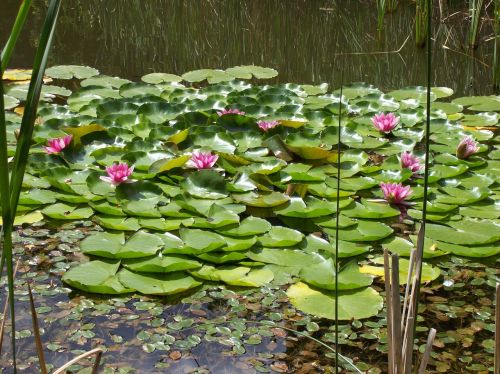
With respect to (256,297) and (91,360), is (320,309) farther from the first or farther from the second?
(91,360)

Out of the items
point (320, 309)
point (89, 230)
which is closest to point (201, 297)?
point (320, 309)

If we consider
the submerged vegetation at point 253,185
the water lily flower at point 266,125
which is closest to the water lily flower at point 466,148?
the submerged vegetation at point 253,185

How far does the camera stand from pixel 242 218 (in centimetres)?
242

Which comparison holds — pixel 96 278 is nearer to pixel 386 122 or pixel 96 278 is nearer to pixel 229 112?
pixel 229 112

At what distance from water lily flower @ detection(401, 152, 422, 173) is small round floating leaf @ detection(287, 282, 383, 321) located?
84 centimetres

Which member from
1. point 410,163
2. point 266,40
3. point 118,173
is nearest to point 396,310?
point 118,173

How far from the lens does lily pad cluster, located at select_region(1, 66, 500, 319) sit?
204cm

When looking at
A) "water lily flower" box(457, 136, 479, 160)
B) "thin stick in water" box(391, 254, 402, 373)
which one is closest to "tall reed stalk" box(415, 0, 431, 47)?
"water lily flower" box(457, 136, 479, 160)

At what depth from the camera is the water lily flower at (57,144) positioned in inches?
106

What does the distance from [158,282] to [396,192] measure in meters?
0.95

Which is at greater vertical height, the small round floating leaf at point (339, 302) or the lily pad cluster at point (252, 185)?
the lily pad cluster at point (252, 185)

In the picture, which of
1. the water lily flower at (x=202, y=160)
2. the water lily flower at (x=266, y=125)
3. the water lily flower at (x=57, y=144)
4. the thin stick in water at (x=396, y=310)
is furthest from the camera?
the water lily flower at (x=266, y=125)

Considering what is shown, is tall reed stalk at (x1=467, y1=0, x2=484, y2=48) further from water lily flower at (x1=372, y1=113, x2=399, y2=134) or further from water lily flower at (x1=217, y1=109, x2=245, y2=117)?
water lily flower at (x1=217, y1=109, x2=245, y2=117)

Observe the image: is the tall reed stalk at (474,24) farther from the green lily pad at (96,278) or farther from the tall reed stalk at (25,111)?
the tall reed stalk at (25,111)
